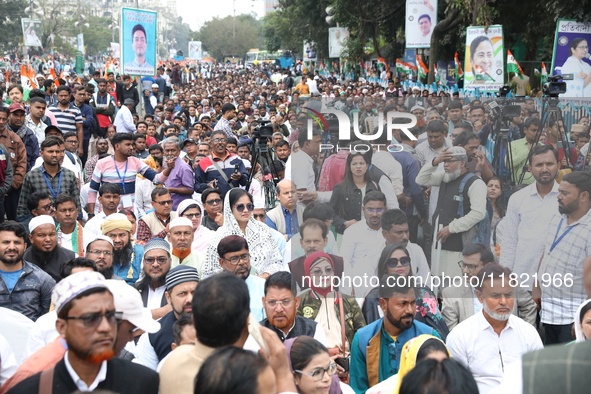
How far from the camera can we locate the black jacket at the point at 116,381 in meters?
2.67

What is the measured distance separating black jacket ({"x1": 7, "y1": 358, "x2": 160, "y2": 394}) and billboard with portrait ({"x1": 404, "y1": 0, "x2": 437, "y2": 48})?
1623 centimetres

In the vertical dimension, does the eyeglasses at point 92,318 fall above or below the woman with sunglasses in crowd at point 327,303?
above

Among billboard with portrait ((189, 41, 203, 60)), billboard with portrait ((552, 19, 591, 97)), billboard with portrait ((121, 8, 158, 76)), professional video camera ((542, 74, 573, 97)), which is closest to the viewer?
professional video camera ((542, 74, 573, 97))

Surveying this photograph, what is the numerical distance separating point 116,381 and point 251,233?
125 inches

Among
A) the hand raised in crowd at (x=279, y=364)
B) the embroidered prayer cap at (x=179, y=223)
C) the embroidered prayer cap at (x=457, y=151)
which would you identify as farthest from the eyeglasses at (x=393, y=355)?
the embroidered prayer cap at (x=179, y=223)

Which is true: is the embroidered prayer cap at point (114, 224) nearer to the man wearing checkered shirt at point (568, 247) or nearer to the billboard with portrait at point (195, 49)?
the man wearing checkered shirt at point (568, 247)

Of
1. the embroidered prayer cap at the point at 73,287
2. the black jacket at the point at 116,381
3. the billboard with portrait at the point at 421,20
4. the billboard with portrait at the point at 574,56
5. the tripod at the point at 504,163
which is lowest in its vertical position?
the black jacket at the point at 116,381

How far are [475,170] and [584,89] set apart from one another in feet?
24.6

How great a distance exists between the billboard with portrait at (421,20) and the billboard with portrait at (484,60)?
17.3 feet

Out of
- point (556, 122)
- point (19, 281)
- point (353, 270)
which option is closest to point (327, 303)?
point (353, 270)

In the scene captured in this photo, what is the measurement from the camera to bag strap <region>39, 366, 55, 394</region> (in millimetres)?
2658

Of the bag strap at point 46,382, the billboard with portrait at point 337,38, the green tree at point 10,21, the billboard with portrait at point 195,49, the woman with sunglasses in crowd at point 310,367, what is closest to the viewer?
the bag strap at point 46,382

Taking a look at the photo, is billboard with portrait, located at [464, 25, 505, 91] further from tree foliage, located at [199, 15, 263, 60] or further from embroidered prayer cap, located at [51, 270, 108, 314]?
tree foliage, located at [199, 15, 263, 60]

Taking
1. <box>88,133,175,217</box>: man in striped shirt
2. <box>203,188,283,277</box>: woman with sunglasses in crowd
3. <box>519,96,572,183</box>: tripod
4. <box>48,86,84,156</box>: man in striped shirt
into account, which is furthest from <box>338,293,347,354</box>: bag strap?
<box>48,86,84,156</box>: man in striped shirt
